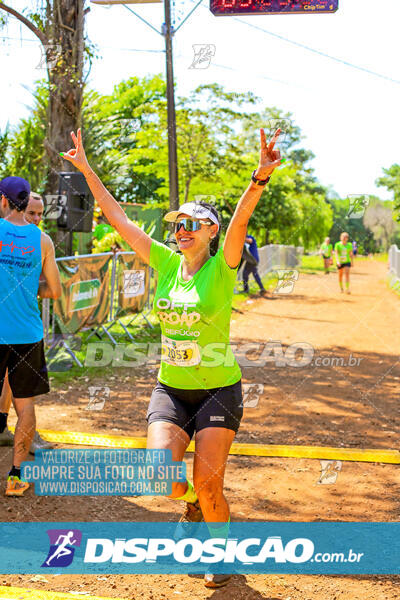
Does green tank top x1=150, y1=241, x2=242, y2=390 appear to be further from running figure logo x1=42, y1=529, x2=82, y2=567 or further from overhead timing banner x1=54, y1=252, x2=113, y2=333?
overhead timing banner x1=54, y1=252, x2=113, y2=333

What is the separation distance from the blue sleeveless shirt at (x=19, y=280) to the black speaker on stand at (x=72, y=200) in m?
6.52

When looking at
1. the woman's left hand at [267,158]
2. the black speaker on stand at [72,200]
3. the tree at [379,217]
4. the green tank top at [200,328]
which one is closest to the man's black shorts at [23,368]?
the green tank top at [200,328]

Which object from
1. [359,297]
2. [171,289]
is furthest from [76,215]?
[359,297]

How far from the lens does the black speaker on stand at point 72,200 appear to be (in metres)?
10.9

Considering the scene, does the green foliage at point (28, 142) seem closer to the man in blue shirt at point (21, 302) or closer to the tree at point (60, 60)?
the tree at point (60, 60)

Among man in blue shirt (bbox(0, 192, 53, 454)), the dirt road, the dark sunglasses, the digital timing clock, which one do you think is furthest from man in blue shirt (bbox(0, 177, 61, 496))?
the digital timing clock

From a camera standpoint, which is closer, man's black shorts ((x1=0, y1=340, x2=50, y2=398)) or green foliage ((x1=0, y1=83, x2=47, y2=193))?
man's black shorts ((x1=0, y1=340, x2=50, y2=398))

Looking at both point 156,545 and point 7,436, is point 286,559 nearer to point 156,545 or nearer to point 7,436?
point 156,545

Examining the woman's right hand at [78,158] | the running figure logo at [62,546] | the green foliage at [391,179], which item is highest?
the green foliage at [391,179]

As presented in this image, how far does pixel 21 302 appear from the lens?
4.48m

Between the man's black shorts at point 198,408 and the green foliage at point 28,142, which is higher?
the green foliage at point 28,142

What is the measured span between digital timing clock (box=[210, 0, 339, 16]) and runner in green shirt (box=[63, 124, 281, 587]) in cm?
569

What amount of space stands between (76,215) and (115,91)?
3533 cm

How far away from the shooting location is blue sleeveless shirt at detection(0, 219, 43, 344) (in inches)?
173
